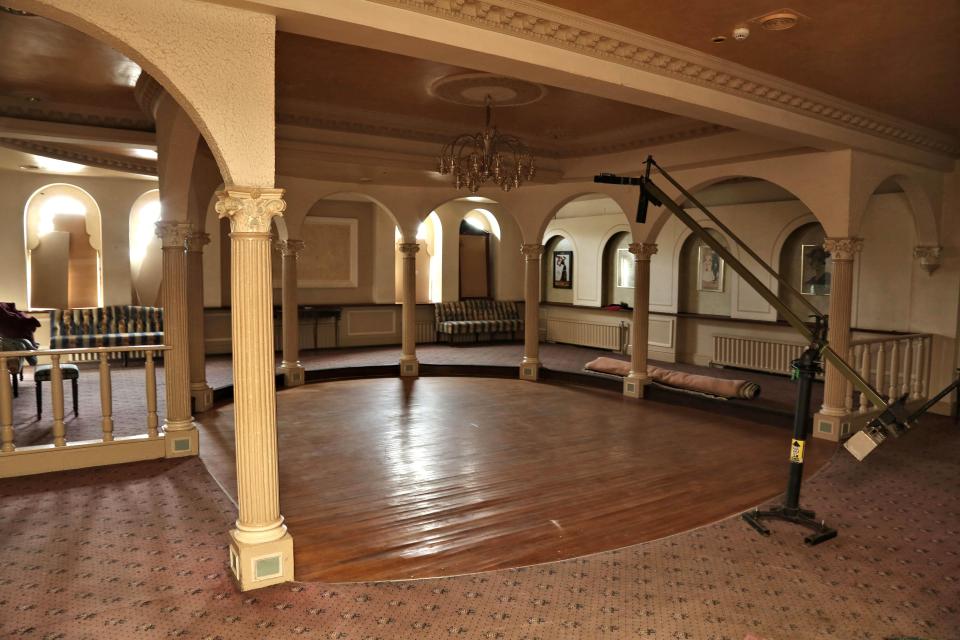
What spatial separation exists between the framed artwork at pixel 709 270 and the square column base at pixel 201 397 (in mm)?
8965

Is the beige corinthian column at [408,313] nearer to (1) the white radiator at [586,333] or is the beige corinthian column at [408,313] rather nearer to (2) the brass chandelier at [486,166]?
(2) the brass chandelier at [486,166]

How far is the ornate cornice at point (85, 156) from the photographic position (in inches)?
337

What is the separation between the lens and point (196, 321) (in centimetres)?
838

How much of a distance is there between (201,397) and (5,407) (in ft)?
9.53

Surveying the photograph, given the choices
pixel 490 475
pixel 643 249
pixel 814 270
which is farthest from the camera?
pixel 814 270

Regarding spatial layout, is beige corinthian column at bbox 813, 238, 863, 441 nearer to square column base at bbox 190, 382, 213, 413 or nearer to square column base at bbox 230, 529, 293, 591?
square column base at bbox 230, 529, 293, 591

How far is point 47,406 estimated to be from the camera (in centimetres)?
818

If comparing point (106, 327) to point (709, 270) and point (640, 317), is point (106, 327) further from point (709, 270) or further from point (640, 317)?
point (709, 270)

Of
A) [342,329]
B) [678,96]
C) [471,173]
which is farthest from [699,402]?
[342,329]

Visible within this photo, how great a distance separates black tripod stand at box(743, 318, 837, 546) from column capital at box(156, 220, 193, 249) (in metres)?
5.37

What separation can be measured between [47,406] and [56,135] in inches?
130

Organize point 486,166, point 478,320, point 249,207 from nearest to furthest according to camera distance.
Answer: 1. point 249,207
2. point 486,166
3. point 478,320

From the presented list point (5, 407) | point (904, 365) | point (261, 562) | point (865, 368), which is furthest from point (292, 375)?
point (904, 365)

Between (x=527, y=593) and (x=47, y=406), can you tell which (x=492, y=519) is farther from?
(x=47, y=406)
